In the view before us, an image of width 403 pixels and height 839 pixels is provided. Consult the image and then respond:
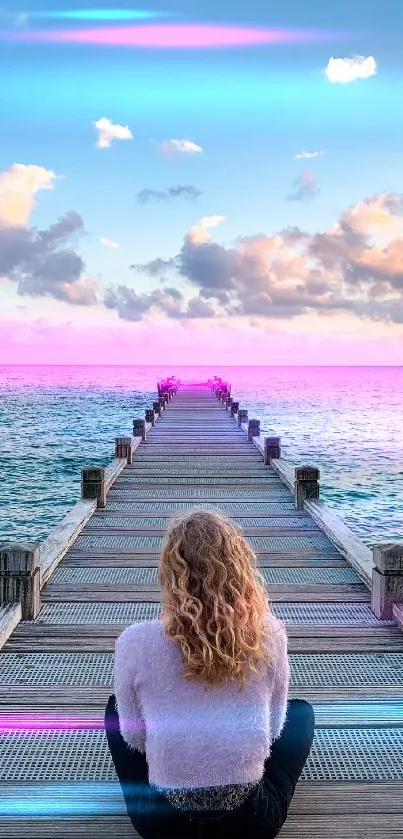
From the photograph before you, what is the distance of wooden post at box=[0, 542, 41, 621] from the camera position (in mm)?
6074

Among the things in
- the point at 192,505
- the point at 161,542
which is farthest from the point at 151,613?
the point at 192,505

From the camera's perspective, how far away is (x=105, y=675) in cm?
518

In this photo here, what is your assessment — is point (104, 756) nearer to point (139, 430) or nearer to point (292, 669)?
point (292, 669)

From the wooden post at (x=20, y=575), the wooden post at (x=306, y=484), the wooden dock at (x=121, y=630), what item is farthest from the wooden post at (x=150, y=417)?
the wooden post at (x=20, y=575)

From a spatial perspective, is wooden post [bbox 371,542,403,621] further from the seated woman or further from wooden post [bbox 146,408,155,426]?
wooden post [bbox 146,408,155,426]

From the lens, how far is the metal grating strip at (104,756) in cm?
399

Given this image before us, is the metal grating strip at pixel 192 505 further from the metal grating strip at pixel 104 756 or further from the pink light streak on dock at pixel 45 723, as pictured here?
the metal grating strip at pixel 104 756

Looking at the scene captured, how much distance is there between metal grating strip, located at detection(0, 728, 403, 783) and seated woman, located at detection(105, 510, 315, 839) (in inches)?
51.4

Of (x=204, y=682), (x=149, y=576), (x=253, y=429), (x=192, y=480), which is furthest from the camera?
(x=253, y=429)

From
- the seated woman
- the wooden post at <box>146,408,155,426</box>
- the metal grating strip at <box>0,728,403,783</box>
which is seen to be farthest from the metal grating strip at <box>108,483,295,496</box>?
the wooden post at <box>146,408,155,426</box>

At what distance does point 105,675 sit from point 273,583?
8.95 feet

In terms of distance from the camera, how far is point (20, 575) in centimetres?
612

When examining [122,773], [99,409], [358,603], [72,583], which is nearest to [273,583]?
[358,603]

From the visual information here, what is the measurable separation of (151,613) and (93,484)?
4619mm
